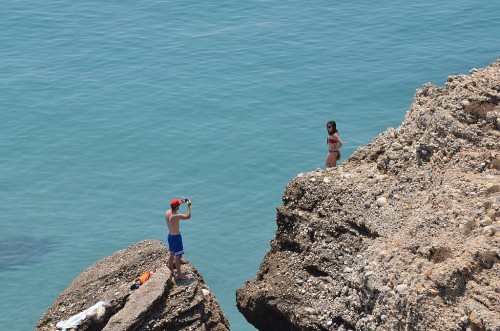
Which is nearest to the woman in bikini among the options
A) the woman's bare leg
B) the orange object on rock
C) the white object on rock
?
the woman's bare leg

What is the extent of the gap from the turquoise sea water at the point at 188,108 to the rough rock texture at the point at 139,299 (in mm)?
4934

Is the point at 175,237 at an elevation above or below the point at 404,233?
below

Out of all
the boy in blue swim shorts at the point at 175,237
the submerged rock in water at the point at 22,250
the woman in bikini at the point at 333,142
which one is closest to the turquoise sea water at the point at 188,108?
the submerged rock in water at the point at 22,250

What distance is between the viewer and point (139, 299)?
55.2ft

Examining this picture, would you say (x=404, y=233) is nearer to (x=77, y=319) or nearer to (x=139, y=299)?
(x=139, y=299)

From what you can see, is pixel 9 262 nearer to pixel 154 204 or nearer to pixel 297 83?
pixel 154 204

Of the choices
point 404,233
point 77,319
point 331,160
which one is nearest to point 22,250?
point 77,319

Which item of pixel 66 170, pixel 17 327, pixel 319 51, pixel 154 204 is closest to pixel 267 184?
pixel 154 204

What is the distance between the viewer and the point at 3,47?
4144 centimetres

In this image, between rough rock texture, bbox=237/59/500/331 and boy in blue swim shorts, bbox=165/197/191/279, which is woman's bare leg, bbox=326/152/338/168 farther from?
boy in blue swim shorts, bbox=165/197/191/279

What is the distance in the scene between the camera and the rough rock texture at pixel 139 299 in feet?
54.7

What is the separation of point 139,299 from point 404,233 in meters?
4.99

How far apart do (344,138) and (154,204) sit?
7.00 metres

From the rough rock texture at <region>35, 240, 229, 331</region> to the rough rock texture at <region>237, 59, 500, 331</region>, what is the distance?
1.33 meters
